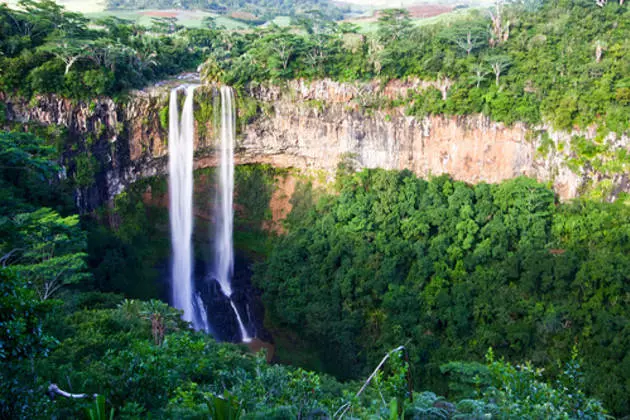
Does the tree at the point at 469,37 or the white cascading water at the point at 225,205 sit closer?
the tree at the point at 469,37

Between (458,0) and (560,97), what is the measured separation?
49666mm

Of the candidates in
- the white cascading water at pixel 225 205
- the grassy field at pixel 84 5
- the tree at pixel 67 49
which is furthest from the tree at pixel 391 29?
the grassy field at pixel 84 5

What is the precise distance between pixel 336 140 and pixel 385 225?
5414 mm

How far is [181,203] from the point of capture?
Result: 83.7ft

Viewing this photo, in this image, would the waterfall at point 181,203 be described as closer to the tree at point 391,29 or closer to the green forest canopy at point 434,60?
the green forest canopy at point 434,60

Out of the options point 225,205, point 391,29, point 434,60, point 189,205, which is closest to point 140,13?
point 391,29

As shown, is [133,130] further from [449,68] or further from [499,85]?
[499,85]

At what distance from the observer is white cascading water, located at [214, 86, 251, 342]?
2548 cm

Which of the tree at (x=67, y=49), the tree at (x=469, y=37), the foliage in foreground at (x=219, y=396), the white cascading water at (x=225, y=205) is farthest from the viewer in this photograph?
the white cascading water at (x=225, y=205)

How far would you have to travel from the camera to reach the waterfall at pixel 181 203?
24922 millimetres

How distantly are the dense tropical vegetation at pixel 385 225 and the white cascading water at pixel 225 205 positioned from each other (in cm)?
92

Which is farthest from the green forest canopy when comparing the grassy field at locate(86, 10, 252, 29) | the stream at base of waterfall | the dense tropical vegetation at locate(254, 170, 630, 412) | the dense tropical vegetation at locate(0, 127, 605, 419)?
the grassy field at locate(86, 10, 252, 29)

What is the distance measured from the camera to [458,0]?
6594 cm

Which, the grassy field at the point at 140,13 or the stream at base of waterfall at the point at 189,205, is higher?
the grassy field at the point at 140,13
